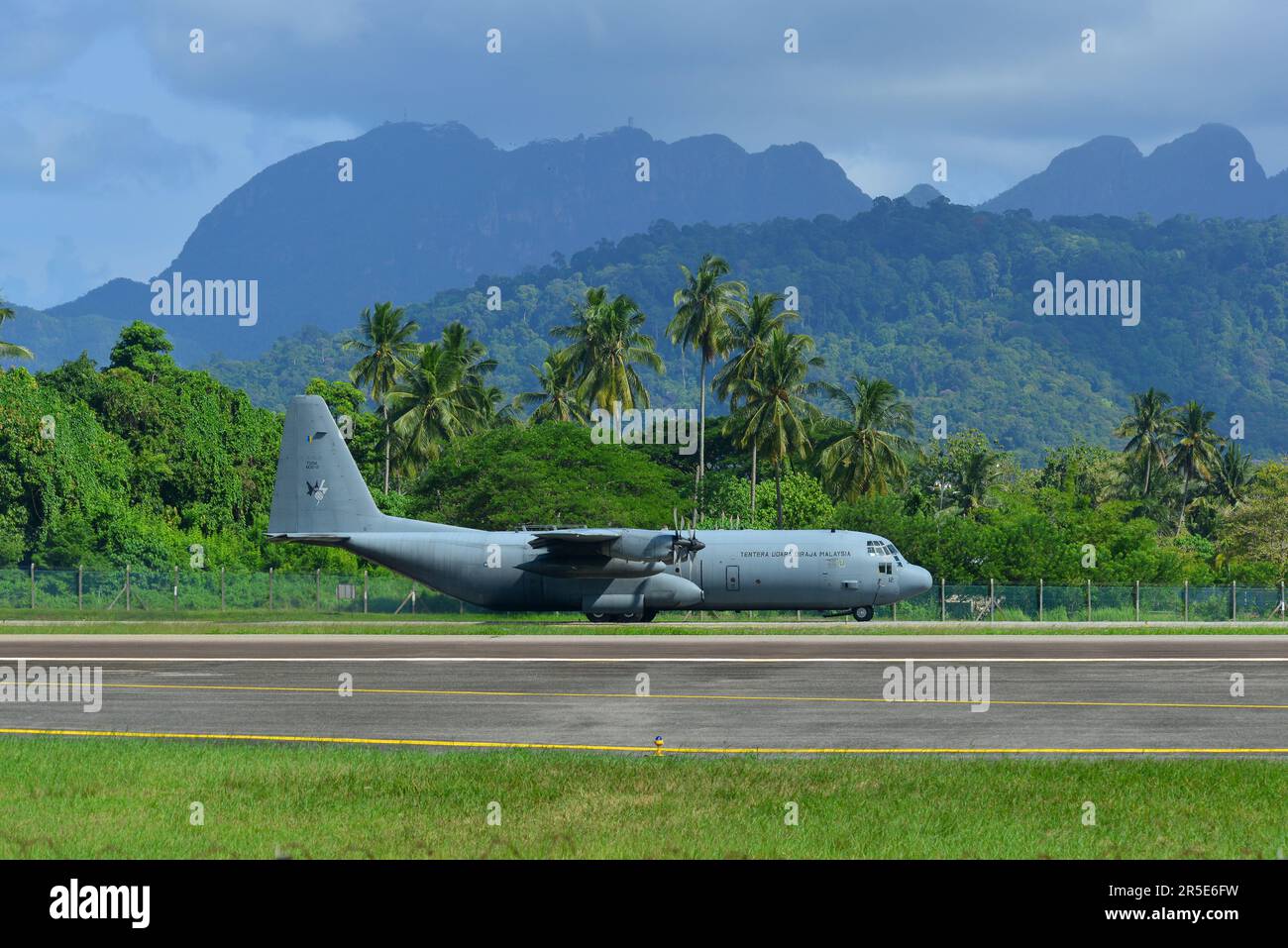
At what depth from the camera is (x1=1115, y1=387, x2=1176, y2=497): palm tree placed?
4951 inches

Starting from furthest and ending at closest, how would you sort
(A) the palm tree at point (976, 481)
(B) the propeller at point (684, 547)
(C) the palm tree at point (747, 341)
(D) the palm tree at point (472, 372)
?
(A) the palm tree at point (976, 481), (D) the palm tree at point (472, 372), (C) the palm tree at point (747, 341), (B) the propeller at point (684, 547)

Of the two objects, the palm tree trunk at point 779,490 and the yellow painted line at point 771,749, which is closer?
the yellow painted line at point 771,749

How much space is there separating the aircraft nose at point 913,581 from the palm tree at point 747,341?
40572 millimetres

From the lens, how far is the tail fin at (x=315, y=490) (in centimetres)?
5019

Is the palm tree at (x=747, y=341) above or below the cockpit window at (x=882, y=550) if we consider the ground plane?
above

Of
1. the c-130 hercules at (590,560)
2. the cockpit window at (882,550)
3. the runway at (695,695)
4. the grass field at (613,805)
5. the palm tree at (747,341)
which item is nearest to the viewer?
the grass field at (613,805)

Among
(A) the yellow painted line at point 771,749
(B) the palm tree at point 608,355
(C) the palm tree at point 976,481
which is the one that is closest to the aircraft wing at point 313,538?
(A) the yellow painted line at point 771,749

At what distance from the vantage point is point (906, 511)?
8900 cm

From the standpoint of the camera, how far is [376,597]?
61.3 metres

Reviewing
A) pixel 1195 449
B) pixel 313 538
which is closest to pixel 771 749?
pixel 313 538

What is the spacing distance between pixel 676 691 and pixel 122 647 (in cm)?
2074

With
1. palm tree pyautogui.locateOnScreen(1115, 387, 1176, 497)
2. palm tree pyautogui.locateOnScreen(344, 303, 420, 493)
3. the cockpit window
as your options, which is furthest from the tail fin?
palm tree pyautogui.locateOnScreen(1115, 387, 1176, 497)

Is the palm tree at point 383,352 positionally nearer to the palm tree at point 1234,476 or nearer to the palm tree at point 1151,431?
the palm tree at point 1151,431

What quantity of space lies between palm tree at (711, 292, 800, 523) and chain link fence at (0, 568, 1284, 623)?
3212 cm
